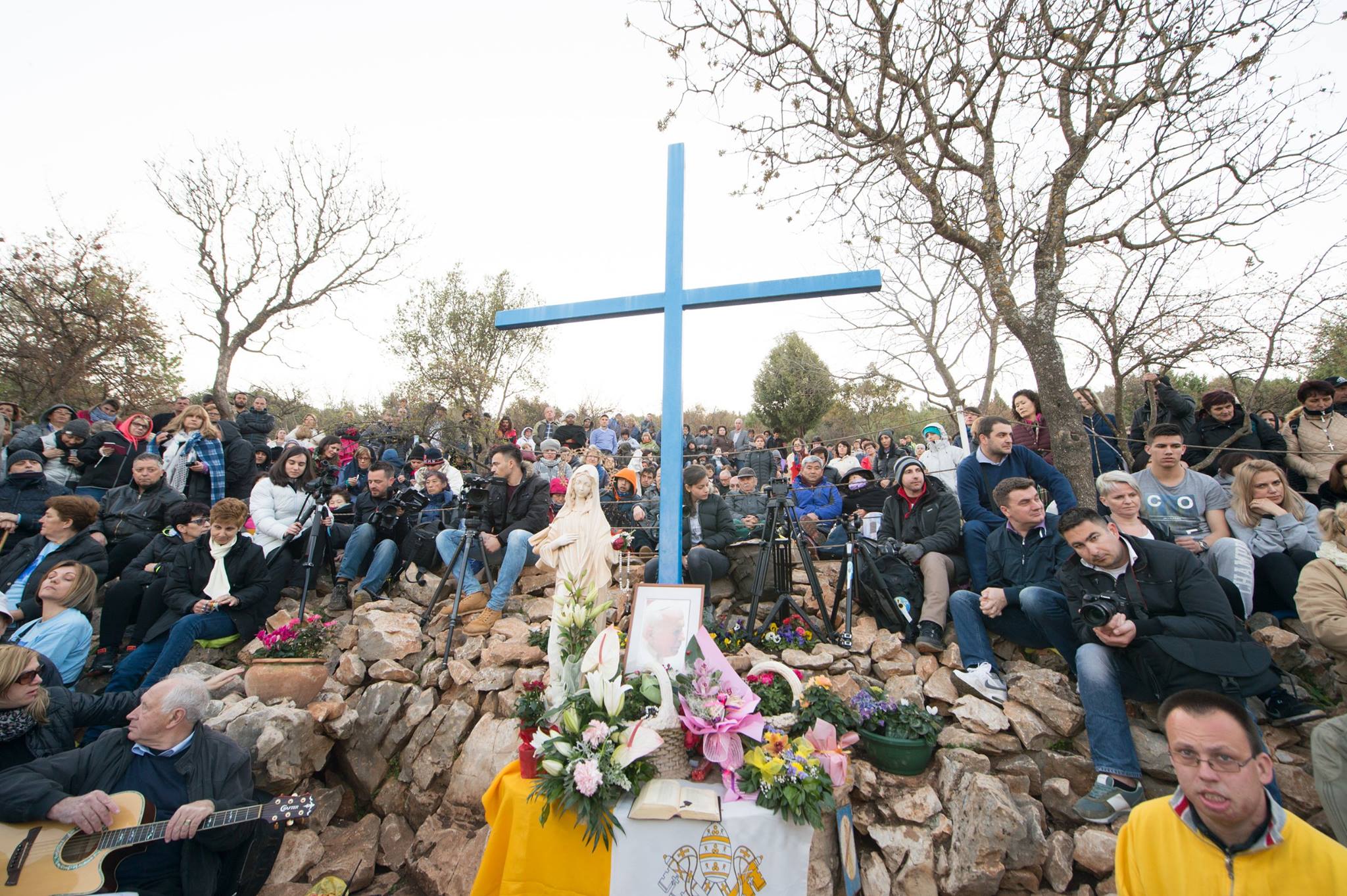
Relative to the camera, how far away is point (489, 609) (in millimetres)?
5145

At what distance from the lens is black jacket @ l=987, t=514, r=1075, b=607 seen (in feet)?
12.5

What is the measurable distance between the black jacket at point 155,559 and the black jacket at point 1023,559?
6.33 metres

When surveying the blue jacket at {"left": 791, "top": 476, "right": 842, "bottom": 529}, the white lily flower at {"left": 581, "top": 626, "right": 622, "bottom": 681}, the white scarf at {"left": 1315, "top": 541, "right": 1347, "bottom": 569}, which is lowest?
the white lily flower at {"left": 581, "top": 626, "right": 622, "bottom": 681}

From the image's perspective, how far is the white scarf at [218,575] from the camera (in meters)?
4.78

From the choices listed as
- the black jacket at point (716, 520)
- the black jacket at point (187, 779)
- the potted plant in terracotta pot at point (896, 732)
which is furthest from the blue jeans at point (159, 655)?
the potted plant in terracotta pot at point (896, 732)

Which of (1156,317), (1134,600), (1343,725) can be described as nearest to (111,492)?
(1134,600)

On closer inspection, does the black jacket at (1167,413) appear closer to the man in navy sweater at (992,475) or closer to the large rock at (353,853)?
the man in navy sweater at (992,475)

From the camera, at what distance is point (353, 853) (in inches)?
159

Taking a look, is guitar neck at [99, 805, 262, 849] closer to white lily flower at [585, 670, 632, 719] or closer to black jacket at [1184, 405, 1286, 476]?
white lily flower at [585, 670, 632, 719]

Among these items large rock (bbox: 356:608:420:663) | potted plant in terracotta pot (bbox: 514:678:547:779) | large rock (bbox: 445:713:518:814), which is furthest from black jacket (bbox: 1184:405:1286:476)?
large rock (bbox: 356:608:420:663)

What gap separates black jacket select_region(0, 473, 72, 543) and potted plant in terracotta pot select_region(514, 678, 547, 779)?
18.5 ft

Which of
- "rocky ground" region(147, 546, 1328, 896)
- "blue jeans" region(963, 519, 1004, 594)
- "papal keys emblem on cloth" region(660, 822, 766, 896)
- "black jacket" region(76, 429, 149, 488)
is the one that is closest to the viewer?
"papal keys emblem on cloth" region(660, 822, 766, 896)

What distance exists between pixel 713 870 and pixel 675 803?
0.32 meters

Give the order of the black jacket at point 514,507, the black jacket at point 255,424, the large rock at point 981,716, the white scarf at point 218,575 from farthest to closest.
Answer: the black jacket at point 255,424 → the black jacket at point 514,507 → the white scarf at point 218,575 → the large rock at point 981,716
